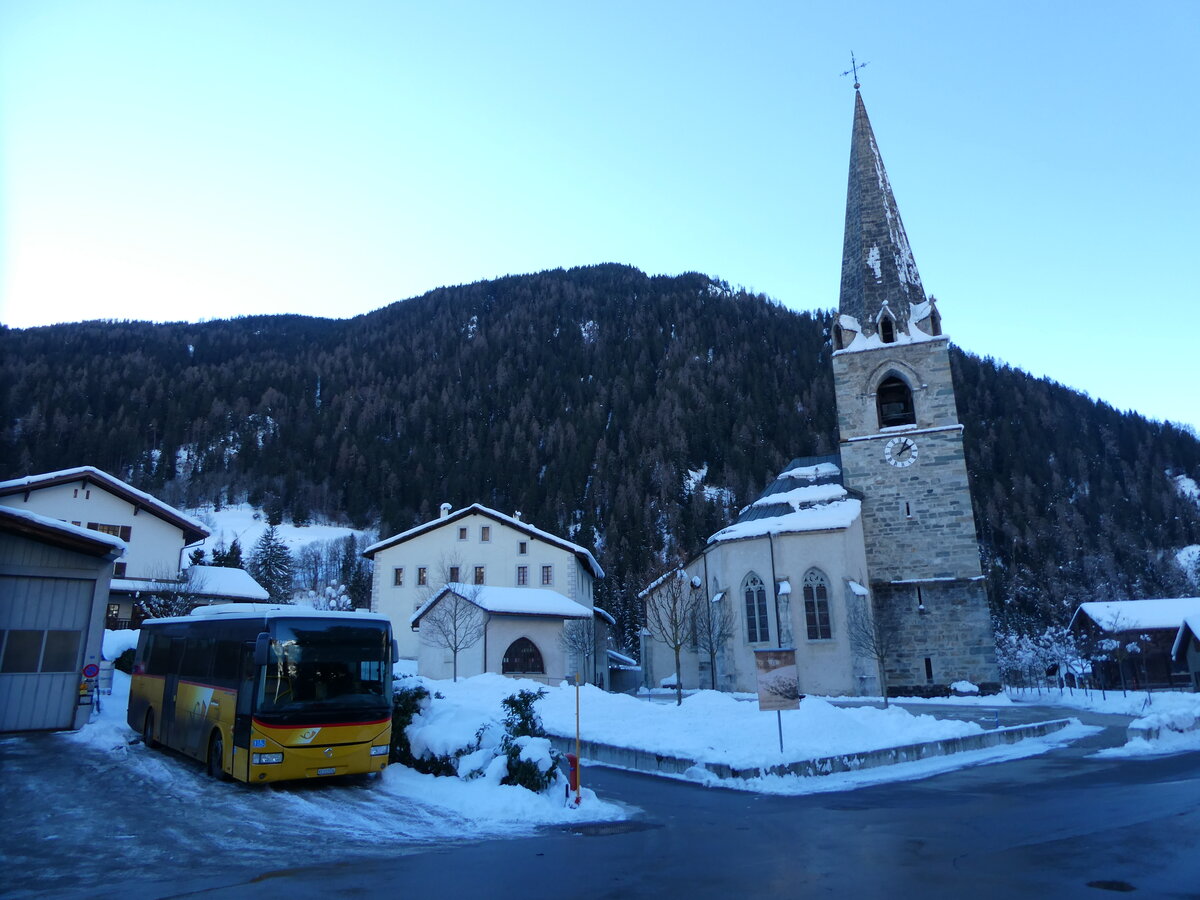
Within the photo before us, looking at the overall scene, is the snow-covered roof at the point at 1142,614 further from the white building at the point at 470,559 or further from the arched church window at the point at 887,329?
the white building at the point at 470,559

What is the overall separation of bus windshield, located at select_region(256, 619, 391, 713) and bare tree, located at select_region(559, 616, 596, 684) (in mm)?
25861

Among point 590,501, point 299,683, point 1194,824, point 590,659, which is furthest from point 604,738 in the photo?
point 590,501

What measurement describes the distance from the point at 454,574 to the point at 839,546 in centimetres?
2265

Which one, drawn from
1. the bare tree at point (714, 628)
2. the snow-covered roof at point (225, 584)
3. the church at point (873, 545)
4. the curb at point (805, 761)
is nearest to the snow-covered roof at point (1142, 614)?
the church at point (873, 545)

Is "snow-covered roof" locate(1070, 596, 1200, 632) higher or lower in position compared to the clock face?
lower

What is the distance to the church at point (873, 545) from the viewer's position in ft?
103

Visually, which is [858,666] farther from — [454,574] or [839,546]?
[454,574]

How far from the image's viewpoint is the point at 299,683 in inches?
452

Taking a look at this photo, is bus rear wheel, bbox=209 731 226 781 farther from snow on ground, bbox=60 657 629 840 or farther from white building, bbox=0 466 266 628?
white building, bbox=0 466 266 628

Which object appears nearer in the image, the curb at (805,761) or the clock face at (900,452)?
the curb at (805,761)

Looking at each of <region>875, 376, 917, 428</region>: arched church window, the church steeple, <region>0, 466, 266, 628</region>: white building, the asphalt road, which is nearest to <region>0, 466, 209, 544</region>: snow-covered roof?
<region>0, 466, 266, 628</region>: white building

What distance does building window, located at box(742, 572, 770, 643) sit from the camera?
32.4 m

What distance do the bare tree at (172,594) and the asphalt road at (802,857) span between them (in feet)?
97.9

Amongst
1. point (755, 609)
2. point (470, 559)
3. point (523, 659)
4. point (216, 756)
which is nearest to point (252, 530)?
point (470, 559)
